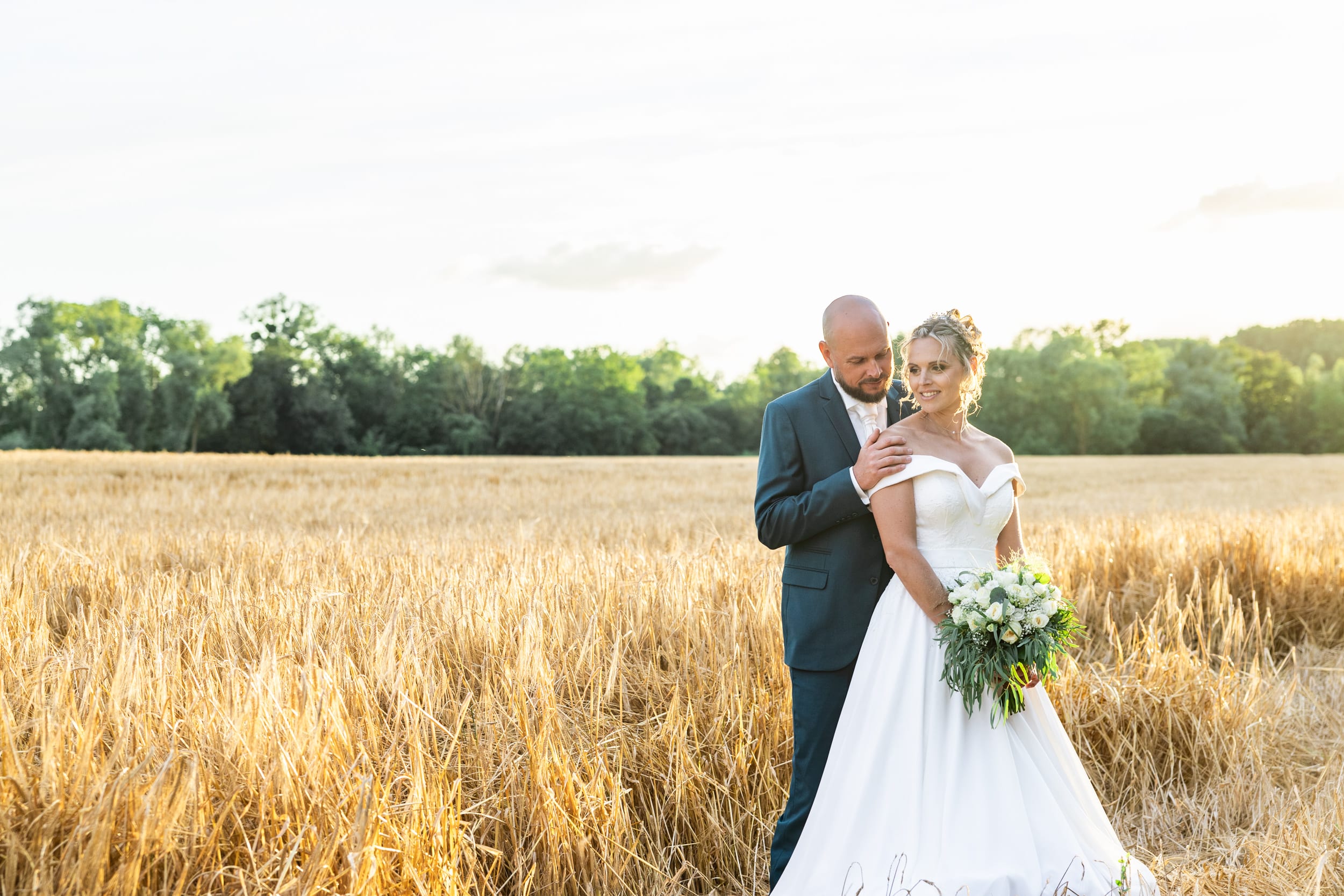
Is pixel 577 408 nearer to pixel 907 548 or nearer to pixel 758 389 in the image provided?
pixel 758 389

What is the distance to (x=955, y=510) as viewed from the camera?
3.27 m

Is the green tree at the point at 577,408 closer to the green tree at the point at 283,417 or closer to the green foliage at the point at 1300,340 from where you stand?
the green tree at the point at 283,417

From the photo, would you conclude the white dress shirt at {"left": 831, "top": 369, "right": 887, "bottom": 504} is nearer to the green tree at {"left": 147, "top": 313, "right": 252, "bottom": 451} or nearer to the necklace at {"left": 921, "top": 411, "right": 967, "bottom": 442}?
the necklace at {"left": 921, "top": 411, "right": 967, "bottom": 442}

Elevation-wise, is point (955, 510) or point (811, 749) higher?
point (955, 510)

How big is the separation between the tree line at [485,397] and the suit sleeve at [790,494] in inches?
2522

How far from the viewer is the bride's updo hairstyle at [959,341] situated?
10.7 feet

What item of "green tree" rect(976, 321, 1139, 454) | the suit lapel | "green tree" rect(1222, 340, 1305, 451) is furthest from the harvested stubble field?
"green tree" rect(1222, 340, 1305, 451)

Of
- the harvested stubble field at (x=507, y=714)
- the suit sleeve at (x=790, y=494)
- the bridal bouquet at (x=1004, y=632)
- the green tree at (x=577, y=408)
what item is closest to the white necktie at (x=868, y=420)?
the suit sleeve at (x=790, y=494)

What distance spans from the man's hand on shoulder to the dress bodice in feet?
0.09

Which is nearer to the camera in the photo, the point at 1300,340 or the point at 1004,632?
the point at 1004,632

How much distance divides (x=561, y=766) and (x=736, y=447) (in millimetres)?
73799

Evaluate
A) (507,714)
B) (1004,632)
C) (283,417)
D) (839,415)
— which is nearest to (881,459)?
(839,415)

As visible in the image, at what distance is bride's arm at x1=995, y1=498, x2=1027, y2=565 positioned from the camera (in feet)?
11.5

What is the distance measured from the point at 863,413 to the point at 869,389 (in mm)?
219
